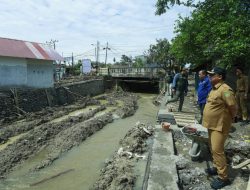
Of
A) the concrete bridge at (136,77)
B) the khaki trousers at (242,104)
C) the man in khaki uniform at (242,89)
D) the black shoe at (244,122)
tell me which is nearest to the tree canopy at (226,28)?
the man in khaki uniform at (242,89)

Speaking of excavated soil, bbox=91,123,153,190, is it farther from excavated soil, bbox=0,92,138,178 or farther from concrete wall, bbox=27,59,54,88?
concrete wall, bbox=27,59,54,88

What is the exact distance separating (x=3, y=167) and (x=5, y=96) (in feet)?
30.9

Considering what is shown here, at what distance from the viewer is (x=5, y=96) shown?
63.5ft

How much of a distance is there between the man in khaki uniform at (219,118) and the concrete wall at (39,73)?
64.0ft

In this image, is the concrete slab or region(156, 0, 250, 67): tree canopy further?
region(156, 0, 250, 67): tree canopy

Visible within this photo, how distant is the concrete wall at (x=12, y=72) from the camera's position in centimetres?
2077

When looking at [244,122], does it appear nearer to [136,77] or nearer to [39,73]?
[39,73]

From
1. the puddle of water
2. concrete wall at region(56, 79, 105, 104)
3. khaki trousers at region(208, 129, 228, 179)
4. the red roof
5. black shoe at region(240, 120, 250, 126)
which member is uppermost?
the red roof

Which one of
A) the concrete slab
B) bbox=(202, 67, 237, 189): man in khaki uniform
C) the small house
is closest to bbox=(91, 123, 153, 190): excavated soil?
the concrete slab

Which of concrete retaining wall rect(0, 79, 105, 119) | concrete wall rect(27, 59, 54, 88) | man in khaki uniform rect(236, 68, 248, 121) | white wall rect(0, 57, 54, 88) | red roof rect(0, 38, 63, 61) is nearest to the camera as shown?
man in khaki uniform rect(236, 68, 248, 121)

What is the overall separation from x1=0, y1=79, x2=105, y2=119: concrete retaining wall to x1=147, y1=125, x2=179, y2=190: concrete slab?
12.7m

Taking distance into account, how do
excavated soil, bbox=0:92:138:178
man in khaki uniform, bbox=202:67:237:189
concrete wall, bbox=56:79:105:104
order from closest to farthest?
man in khaki uniform, bbox=202:67:237:189 < excavated soil, bbox=0:92:138:178 < concrete wall, bbox=56:79:105:104

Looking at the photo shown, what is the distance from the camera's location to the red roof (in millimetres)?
21300

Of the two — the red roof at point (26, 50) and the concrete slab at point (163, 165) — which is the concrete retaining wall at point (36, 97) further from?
the concrete slab at point (163, 165)
